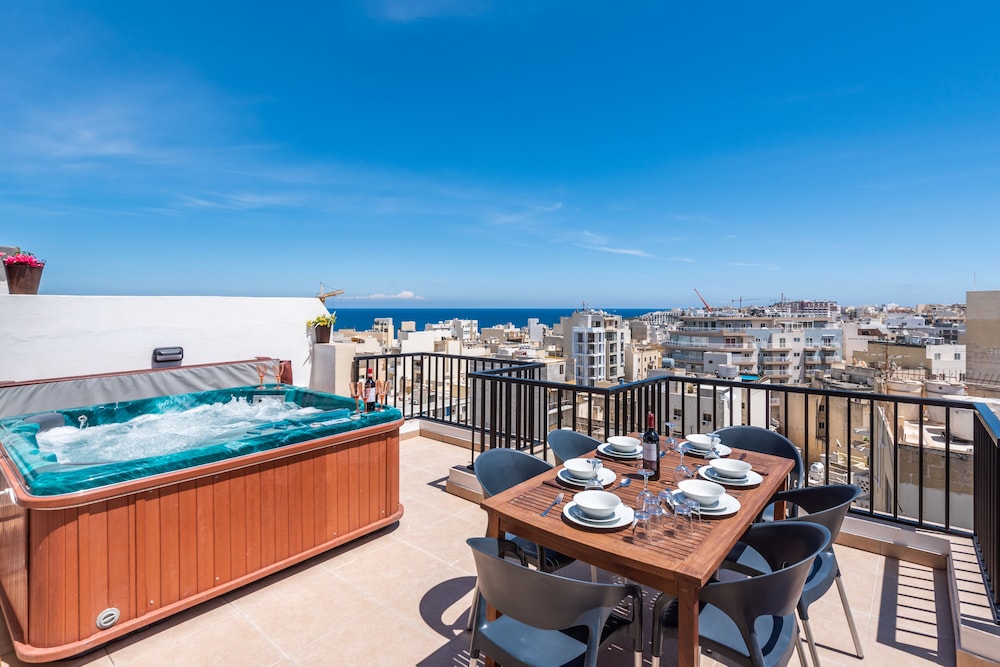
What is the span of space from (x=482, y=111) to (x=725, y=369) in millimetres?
27021

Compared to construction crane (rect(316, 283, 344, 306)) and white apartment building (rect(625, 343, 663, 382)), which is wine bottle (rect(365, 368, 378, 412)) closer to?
construction crane (rect(316, 283, 344, 306))

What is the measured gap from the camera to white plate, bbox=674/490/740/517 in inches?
68.2

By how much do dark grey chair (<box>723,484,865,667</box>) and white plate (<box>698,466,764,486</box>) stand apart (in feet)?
0.72

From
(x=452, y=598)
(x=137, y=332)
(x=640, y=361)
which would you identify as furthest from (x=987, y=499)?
(x=640, y=361)

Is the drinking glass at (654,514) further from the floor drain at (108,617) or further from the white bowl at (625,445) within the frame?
the floor drain at (108,617)

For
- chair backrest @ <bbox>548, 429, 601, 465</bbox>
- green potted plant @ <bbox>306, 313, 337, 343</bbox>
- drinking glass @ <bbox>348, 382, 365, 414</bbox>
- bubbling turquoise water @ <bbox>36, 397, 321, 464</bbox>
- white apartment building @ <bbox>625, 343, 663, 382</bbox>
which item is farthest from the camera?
white apartment building @ <bbox>625, 343, 663, 382</bbox>

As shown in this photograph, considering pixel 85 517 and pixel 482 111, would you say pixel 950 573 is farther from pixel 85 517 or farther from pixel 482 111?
pixel 482 111

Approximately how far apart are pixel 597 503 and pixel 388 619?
1.41 metres

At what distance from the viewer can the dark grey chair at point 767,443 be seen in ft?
8.95

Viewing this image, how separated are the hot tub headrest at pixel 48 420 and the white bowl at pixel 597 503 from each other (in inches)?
162

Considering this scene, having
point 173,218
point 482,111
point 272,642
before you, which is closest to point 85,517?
point 272,642

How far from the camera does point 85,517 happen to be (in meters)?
1.97

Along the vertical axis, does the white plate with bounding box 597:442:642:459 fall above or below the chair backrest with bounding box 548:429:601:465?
above

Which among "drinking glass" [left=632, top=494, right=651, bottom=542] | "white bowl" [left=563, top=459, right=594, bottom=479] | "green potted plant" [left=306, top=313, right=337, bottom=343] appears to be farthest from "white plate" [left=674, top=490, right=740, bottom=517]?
"green potted plant" [left=306, top=313, right=337, bottom=343]
